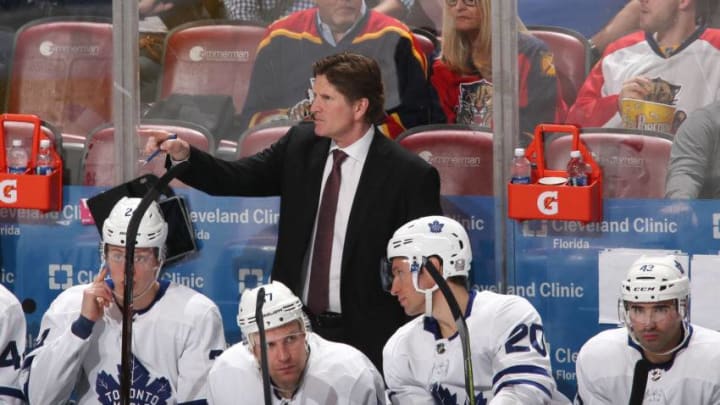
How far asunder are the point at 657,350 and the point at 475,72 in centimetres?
135

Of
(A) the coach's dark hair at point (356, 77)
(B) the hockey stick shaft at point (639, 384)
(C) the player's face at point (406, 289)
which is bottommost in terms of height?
(B) the hockey stick shaft at point (639, 384)

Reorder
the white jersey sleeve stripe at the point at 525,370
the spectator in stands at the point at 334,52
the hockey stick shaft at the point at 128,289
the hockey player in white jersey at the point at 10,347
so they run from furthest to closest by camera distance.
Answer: the spectator in stands at the point at 334,52
the hockey player in white jersey at the point at 10,347
the white jersey sleeve stripe at the point at 525,370
the hockey stick shaft at the point at 128,289

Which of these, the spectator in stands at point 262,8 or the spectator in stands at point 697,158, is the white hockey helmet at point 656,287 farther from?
the spectator in stands at point 262,8

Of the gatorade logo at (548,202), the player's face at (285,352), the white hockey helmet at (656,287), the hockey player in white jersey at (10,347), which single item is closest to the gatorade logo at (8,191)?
the hockey player in white jersey at (10,347)

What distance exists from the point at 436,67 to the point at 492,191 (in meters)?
0.48

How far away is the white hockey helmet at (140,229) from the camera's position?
4777mm

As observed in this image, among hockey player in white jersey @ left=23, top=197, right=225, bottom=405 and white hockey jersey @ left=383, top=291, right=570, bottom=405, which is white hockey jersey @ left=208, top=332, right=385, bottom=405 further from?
hockey player in white jersey @ left=23, top=197, right=225, bottom=405

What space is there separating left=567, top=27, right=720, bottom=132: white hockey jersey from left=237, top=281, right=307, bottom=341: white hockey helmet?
1389 mm

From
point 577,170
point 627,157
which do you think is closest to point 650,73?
point 627,157

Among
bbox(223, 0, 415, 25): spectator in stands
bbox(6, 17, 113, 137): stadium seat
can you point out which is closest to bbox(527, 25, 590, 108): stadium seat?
bbox(223, 0, 415, 25): spectator in stands

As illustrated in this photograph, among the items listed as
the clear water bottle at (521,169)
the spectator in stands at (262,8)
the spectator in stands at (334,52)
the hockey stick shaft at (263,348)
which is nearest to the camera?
the hockey stick shaft at (263,348)

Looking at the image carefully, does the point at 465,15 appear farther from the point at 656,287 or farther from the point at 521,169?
the point at 656,287

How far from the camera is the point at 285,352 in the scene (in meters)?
4.17

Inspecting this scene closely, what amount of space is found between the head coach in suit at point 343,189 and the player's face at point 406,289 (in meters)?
Answer: 0.58
